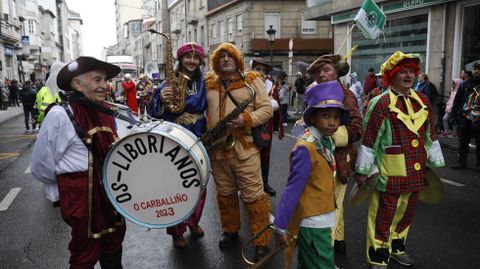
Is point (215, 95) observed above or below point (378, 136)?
above

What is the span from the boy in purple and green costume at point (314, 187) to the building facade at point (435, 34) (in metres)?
10.9

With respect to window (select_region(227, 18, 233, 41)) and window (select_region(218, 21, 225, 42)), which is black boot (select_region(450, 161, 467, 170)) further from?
window (select_region(218, 21, 225, 42))

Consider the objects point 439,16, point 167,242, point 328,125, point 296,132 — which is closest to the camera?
point 328,125

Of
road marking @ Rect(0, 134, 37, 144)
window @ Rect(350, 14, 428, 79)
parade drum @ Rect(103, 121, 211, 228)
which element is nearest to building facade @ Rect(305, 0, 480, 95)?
window @ Rect(350, 14, 428, 79)

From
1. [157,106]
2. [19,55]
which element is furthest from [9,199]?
[19,55]

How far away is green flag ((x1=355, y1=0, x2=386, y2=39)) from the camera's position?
591cm

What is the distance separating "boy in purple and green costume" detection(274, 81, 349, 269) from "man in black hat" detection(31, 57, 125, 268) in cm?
126

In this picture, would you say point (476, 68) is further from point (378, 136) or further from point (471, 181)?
point (378, 136)

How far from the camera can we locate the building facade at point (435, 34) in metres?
12.9

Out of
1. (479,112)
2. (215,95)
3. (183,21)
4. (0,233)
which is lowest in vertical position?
(0,233)

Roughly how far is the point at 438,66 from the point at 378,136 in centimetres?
1180

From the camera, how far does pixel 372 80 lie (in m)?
14.1

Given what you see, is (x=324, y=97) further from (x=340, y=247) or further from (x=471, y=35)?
(x=471, y=35)

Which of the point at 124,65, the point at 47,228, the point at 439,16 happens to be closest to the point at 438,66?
the point at 439,16
